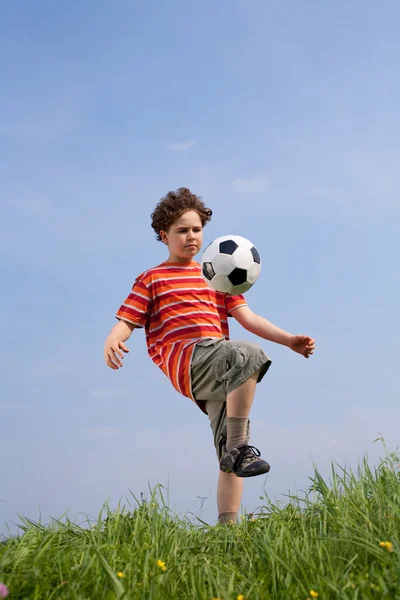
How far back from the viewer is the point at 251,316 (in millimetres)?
6211

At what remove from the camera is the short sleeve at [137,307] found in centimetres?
588

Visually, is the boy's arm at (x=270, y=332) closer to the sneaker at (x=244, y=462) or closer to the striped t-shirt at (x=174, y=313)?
the striped t-shirt at (x=174, y=313)

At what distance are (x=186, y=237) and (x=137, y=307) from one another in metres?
0.77

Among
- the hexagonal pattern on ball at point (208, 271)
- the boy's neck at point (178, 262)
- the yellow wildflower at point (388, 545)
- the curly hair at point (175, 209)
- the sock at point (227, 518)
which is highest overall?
the curly hair at point (175, 209)

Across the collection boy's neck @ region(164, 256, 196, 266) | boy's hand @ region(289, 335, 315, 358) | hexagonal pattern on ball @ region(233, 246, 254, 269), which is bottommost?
boy's hand @ region(289, 335, 315, 358)

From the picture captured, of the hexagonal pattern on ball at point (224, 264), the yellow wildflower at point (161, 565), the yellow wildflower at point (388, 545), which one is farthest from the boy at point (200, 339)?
the yellow wildflower at point (388, 545)

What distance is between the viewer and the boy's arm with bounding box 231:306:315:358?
5.84 m

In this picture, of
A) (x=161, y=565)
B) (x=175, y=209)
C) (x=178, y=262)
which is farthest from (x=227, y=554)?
(x=175, y=209)

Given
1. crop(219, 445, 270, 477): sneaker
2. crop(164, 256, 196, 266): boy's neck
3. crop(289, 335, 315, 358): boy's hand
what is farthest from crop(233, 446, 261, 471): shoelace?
crop(164, 256, 196, 266): boy's neck

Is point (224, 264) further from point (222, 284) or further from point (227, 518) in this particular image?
point (227, 518)

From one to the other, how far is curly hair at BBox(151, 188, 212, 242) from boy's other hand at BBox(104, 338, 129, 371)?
1.24 m

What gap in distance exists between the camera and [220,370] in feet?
17.9

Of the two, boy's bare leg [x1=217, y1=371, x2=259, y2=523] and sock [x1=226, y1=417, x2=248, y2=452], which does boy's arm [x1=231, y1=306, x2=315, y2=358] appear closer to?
boy's bare leg [x1=217, y1=371, x2=259, y2=523]

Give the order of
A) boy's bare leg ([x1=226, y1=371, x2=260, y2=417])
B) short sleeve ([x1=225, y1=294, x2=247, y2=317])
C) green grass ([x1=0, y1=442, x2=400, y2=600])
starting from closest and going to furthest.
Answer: green grass ([x1=0, y1=442, x2=400, y2=600]), boy's bare leg ([x1=226, y1=371, x2=260, y2=417]), short sleeve ([x1=225, y1=294, x2=247, y2=317])
